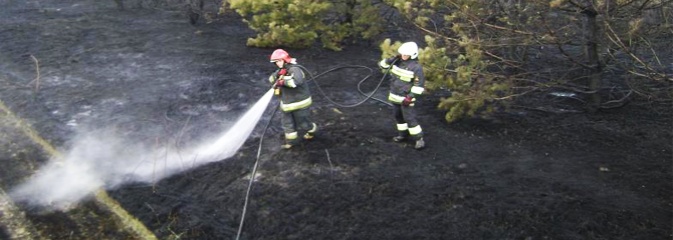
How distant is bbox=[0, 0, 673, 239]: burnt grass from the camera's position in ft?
18.5

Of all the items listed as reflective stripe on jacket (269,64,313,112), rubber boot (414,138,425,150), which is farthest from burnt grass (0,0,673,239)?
reflective stripe on jacket (269,64,313,112)

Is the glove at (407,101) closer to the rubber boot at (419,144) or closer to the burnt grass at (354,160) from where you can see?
the rubber boot at (419,144)

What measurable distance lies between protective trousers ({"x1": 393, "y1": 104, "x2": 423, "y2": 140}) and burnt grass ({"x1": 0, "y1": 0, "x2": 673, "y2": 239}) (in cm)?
23

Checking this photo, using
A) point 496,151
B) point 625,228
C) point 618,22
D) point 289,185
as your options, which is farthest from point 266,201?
point 618,22

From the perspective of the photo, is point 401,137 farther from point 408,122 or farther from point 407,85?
point 407,85

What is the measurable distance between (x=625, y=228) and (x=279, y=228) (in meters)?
3.60

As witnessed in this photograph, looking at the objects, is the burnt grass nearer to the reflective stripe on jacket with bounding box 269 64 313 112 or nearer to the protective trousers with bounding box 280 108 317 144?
the protective trousers with bounding box 280 108 317 144

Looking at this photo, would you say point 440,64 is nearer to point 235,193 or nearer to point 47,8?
point 235,193

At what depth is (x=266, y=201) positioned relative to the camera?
6.07 metres

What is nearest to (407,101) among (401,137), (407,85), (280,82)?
(407,85)

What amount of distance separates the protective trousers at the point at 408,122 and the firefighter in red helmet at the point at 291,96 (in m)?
1.19

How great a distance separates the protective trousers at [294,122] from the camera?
7105 millimetres

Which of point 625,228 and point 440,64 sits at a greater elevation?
point 440,64

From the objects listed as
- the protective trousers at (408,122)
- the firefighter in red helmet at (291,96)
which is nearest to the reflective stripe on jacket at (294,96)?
the firefighter in red helmet at (291,96)
